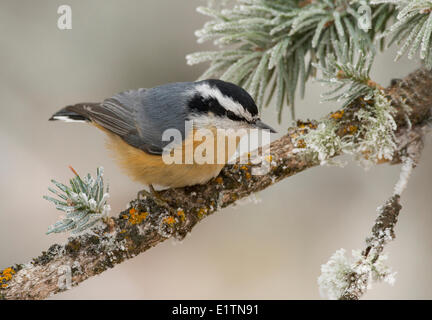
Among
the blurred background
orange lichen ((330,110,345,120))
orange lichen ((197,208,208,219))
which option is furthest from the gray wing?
the blurred background

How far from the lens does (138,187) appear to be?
3.07 metres

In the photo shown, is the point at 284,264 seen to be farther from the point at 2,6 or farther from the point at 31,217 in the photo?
the point at 2,6

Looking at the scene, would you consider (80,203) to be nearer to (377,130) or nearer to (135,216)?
(135,216)

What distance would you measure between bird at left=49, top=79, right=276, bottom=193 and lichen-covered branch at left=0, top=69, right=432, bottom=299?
76mm

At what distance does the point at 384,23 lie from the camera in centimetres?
164

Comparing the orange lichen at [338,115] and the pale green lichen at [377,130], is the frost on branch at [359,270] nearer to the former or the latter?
the pale green lichen at [377,130]

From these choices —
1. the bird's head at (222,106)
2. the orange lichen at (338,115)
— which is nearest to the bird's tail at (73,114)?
the bird's head at (222,106)

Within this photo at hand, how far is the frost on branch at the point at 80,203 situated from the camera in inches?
48.3

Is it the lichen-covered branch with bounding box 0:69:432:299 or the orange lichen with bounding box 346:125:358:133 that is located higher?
the orange lichen with bounding box 346:125:358:133

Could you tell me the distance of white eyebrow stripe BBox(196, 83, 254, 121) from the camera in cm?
169

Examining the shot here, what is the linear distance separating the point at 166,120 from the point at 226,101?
0.27 m

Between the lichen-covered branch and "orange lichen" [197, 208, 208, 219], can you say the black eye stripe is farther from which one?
"orange lichen" [197, 208, 208, 219]

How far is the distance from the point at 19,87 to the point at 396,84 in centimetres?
232

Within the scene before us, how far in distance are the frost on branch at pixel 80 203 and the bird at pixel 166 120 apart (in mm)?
413
